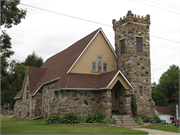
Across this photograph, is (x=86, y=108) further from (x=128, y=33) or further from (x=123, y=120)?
(x=128, y=33)

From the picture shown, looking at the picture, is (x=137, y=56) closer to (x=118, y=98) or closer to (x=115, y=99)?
(x=118, y=98)

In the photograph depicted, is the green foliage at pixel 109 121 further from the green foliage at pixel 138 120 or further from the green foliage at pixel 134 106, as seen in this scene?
the green foliage at pixel 134 106

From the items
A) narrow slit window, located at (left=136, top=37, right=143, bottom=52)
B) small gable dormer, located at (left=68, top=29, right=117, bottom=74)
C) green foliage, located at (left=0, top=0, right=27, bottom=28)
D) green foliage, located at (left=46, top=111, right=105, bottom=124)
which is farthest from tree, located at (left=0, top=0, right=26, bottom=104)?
narrow slit window, located at (left=136, top=37, right=143, bottom=52)

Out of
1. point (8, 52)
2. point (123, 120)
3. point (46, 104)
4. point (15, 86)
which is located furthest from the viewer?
point (15, 86)

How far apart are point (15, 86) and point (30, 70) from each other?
17609 millimetres

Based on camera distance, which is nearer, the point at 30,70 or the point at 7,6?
Result: the point at 7,6

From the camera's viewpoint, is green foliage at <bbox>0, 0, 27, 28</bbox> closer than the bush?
Yes

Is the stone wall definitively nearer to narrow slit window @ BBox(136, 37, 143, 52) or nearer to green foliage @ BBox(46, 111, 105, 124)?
green foliage @ BBox(46, 111, 105, 124)

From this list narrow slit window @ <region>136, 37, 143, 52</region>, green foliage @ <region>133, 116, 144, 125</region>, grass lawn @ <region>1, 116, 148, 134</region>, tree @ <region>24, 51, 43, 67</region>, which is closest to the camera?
grass lawn @ <region>1, 116, 148, 134</region>

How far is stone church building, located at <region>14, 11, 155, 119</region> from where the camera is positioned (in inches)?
703

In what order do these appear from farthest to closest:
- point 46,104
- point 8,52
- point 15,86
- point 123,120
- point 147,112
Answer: point 15,86 → point 46,104 → point 147,112 → point 123,120 → point 8,52

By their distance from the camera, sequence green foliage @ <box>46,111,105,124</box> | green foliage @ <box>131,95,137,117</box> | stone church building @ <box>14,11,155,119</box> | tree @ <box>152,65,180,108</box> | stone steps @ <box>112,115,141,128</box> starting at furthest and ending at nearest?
tree @ <box>152,65,180,108</box>
green foliage @ <box>131,95,137,117</box>
stone church building @ <box>14,11,155,119</box>
green foliage @ <box>46,111,105,124</box>
stone steps @ <box>112,115,141,128</box>

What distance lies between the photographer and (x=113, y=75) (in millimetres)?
17734

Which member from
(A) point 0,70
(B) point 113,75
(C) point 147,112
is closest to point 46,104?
(B) point 113,75
